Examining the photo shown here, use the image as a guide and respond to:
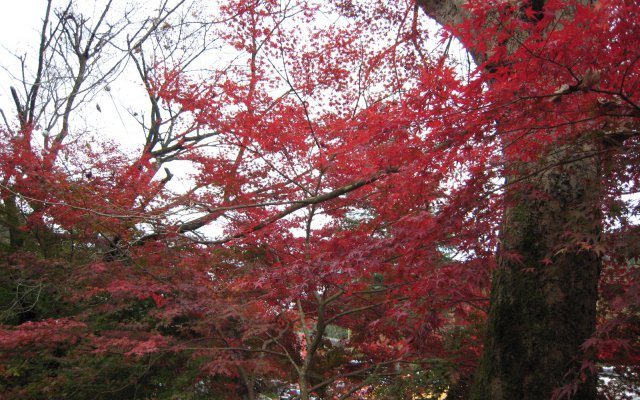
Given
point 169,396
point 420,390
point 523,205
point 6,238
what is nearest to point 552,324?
point 523,205

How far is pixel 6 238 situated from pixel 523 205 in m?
9.06

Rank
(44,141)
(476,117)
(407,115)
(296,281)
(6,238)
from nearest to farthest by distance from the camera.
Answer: (476,117), (407,115), (296,281), (44,141), (6,238)

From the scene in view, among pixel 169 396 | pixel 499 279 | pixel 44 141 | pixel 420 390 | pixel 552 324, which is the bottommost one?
pixel 169 396

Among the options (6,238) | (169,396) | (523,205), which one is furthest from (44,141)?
(523,205)

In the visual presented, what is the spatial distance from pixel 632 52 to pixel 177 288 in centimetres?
449

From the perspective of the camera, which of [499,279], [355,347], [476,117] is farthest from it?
[355,347]

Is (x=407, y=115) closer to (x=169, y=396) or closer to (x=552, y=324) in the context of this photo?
(x=552, y=324)

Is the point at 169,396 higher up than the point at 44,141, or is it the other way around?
the point at 44,141

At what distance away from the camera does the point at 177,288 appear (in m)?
4.86

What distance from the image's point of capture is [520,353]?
10.1ft

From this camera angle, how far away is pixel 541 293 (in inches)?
124

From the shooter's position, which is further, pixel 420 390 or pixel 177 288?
pixel 177 288

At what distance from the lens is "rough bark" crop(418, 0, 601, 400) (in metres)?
2.98

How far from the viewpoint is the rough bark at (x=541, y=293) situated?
2.98 meters
